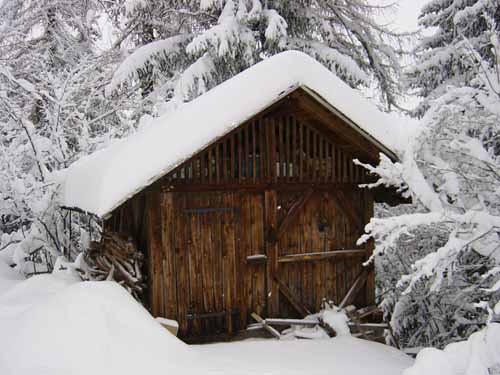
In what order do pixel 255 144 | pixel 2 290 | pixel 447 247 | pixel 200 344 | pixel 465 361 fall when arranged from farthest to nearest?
pixel 2 290
pixel 255 144
pixel 200 344
pixel 447 247
pixel 465 361

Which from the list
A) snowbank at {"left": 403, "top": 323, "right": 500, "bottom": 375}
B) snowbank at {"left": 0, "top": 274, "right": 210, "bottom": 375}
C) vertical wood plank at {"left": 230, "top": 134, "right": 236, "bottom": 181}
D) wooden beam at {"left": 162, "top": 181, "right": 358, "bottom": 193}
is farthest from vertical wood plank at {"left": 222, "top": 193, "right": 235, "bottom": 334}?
snowbank at {"left": 403, "top": 323, "right": 500, "bottom": 375}

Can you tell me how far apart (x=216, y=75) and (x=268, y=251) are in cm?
727

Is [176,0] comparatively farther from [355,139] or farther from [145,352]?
[145,352]

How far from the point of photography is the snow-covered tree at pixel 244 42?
12680 mm

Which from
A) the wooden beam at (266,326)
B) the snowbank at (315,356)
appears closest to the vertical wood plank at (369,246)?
the snowbank at (315,356)

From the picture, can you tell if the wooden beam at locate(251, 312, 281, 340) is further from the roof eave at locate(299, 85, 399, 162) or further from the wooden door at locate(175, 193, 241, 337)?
the roof eave at locate(299, 85, 399, 162)

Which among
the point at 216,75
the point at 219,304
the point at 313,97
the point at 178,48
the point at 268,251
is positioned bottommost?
the point at 219,304

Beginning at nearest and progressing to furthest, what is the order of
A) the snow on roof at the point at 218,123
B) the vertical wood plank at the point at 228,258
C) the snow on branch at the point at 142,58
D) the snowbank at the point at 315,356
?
the snowbank at the point at 315,356, the snow on roof at the point at 218,123, the vertical wood plank at the point at 228,258, the snow on branch at the point at 142,58

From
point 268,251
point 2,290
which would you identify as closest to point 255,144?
point 268,251

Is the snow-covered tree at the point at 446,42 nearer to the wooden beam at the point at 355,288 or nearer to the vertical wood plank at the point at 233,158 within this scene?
the wooden beam at the point at 355,288

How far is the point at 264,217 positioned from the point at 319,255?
1.21 m

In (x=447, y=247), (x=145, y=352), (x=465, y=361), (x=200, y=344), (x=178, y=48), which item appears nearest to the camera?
(x=465, y=361)

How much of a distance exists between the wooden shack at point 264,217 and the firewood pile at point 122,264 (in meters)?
0.21

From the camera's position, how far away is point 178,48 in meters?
14.3
